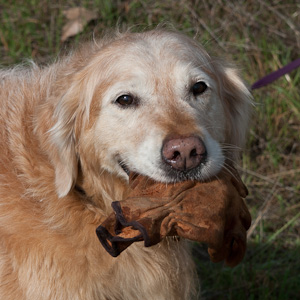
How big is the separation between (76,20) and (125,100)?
3.08 meters

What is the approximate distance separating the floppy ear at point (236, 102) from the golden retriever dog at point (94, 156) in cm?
10

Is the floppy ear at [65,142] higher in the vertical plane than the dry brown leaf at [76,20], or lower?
lower

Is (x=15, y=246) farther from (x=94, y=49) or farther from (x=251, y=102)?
(x=251, y=102)

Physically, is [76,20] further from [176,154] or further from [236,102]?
[176,154]

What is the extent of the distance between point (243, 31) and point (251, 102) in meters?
2.38

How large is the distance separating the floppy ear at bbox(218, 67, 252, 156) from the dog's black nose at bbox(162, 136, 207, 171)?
0.85 m

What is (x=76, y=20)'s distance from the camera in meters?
5.84

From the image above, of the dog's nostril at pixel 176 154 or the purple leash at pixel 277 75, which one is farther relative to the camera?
the purple leash at pixel 277 75

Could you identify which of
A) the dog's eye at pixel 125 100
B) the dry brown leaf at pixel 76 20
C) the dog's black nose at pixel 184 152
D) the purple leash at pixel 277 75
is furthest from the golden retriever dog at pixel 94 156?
the dry brown leaf at pixel 76 20

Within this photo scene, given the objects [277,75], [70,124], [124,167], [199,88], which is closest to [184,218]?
[124,167]

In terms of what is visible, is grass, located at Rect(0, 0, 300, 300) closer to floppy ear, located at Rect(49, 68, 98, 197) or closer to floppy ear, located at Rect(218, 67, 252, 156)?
floppy ear, located at Rect(218, 67, 252, 156)

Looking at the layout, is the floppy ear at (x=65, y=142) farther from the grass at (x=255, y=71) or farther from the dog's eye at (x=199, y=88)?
the grass at (x=255, y=71)

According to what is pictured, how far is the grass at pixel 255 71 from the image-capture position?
4.53 m

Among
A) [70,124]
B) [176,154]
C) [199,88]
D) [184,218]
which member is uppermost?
[199,88]
